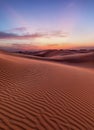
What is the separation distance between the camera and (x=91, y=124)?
482cm

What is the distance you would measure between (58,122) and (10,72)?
5114 mm

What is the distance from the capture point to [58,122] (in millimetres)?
4590

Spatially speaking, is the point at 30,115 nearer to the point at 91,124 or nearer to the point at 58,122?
the point at 58,122

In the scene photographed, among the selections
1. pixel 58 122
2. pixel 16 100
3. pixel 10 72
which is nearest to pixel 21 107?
pixel 16 100

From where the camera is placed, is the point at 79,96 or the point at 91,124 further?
the point at 79,96

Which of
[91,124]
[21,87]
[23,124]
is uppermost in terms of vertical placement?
[21,87]

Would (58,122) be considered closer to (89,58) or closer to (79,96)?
(79,96)

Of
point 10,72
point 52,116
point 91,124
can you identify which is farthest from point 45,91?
point 10,72

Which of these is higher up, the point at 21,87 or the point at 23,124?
the point at 21,87

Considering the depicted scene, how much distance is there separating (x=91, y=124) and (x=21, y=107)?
2.12m

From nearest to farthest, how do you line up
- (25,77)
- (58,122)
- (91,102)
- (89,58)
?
1. (58,122)
2. (91,102)
3. (25,77)
4. (89,58)

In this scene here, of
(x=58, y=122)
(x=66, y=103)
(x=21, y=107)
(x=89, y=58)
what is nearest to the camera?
(x=58, y=122)

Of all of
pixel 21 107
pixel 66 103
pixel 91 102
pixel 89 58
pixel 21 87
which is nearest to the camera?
pixel 21 107

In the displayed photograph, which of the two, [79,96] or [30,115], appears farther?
[79,96]
